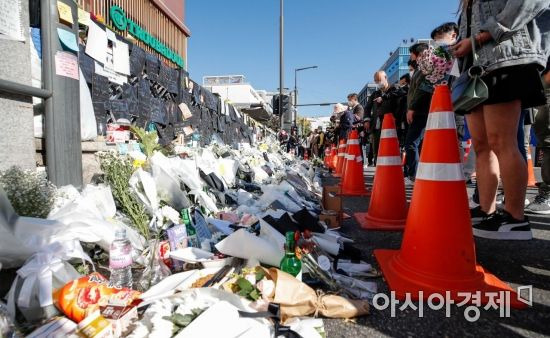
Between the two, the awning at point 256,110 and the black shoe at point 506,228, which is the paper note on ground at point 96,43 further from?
the awning at point 256,110

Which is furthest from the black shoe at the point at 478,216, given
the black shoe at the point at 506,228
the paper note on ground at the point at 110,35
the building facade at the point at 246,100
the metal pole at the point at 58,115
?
the building facade at the point at 246,100

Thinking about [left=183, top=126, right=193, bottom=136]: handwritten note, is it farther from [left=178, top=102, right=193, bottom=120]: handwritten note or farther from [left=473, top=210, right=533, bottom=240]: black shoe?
[left=473, top=210, right=533, bottom=240]: black shoe

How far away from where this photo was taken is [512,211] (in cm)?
193

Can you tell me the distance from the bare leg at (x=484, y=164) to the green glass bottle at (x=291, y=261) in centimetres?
153

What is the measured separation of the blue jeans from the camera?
4051mm

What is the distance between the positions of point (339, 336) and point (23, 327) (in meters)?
1.19

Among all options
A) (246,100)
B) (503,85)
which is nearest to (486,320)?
(503,85)

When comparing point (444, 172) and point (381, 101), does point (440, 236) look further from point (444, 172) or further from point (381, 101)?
point (381, 101)

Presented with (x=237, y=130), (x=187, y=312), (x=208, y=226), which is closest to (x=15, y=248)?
(x=187, y=312)

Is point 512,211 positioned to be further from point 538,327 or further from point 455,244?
point 538,327

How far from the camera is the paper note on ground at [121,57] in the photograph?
350 centimetres

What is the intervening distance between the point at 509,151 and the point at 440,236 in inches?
32.9

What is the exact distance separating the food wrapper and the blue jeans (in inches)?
131

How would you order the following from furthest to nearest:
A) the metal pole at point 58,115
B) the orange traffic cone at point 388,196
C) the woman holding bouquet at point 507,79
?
the orange traffic cone at point 388,196 → the metal pole at point 58,115 → the woman holding bouquet at point 507,79
